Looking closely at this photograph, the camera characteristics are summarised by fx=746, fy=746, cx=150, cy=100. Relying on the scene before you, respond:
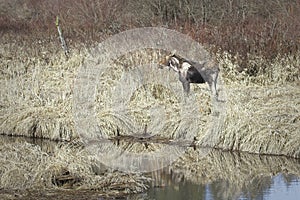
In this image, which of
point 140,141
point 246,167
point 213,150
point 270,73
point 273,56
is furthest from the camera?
point 273,56

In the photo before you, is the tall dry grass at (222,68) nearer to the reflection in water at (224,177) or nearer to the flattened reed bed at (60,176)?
the reflection in water at (224,177)

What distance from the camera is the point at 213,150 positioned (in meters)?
11.0

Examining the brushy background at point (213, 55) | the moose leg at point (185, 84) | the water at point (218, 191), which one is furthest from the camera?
the moose leg at point (185, 84)

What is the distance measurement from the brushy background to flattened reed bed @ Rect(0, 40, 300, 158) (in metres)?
0.01

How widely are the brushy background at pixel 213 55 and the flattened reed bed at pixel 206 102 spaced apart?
1 centimetres

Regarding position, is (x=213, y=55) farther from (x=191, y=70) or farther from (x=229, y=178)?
(x=229, y=178)

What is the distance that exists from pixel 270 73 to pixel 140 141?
118 inches

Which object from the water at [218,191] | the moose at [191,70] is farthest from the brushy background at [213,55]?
the water at [218,191]

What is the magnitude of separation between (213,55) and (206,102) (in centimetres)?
229

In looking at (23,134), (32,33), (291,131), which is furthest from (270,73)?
(32,33)

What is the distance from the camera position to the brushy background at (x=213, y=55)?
35.4 feet

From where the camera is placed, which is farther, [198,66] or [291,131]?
[198,66]

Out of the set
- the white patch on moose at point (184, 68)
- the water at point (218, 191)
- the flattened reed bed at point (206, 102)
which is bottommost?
the water at point (218, 191)

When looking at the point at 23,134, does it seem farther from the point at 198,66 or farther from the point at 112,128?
the point at 198,66
